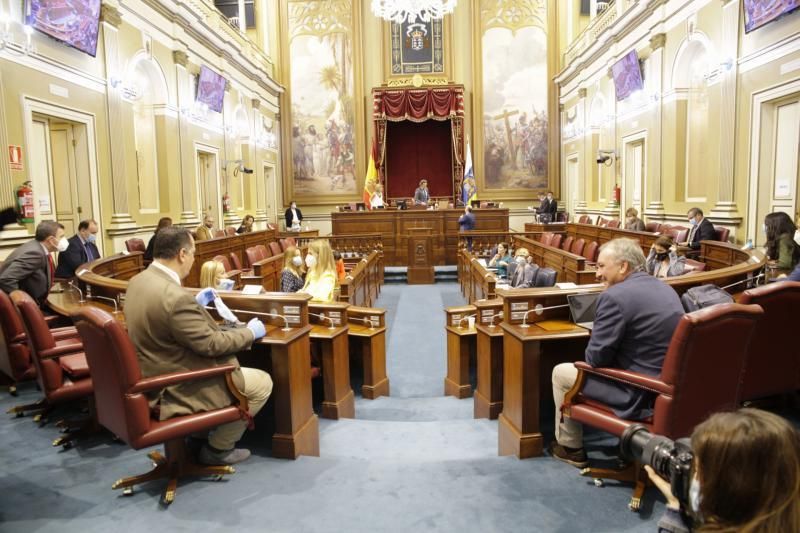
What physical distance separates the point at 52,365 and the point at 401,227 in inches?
379

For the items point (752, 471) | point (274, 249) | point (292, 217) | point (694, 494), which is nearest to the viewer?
point (752, 471)

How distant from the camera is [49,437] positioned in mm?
3441

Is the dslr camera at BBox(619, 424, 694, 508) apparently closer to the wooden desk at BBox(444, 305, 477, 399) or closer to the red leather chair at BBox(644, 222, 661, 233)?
the wooden desk at BBox(444, 305, 477, 399)

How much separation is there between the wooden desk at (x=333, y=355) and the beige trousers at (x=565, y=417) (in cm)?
169

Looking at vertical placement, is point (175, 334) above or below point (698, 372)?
above

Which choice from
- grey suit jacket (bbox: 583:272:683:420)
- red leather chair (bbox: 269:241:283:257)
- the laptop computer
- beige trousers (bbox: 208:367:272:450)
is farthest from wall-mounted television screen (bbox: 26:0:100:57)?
grey suit jacket (bbox: 583:272:683:420)

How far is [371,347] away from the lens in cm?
484

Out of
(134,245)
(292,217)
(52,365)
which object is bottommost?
(52,365)

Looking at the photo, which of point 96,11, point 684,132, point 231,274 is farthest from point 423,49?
point 231,274

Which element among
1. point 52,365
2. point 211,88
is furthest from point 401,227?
point 52,365

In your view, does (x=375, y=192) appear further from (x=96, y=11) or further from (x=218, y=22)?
(x=96, y=11)

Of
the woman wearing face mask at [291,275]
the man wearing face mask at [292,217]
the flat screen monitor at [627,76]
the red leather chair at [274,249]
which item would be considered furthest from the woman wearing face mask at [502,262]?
the man wearing face mask at [292,217]

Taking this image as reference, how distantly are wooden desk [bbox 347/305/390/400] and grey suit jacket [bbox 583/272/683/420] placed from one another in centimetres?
256

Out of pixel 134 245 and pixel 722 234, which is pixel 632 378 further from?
pixel 134 245
